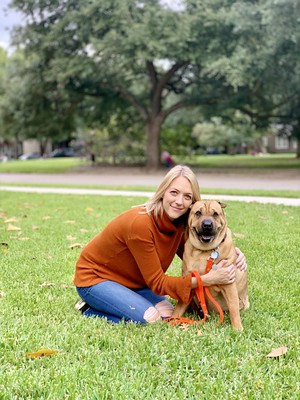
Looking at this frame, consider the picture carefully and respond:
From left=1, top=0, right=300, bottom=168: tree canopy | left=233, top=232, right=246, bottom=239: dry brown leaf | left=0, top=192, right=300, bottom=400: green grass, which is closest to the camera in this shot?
left=0, top=192, right=300, bottom=400: green grass

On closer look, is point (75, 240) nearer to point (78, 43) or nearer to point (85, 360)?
point (85, 360)

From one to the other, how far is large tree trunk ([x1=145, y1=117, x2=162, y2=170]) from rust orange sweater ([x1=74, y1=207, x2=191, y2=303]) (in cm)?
2200

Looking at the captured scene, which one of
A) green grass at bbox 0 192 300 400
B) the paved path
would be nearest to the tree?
the paved path

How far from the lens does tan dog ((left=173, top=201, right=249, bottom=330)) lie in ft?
11.2

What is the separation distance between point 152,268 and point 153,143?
75.1 ft

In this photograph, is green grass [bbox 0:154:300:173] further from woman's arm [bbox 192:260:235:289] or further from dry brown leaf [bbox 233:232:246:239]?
woman's arm [bbox 192:260:235:289]

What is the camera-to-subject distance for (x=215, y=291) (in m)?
3.70

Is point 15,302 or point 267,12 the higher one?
point 267,12

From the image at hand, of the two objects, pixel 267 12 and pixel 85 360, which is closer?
pixel 85 360

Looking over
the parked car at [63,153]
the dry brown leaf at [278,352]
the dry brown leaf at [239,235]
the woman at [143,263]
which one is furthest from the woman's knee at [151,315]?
the parked car at [63,153]

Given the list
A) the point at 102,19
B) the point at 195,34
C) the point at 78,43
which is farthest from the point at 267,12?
the point at 78,43

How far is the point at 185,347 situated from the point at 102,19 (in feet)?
64.3

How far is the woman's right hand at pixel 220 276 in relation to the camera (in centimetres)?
348

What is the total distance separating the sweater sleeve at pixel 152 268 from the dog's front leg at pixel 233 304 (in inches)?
10.9
